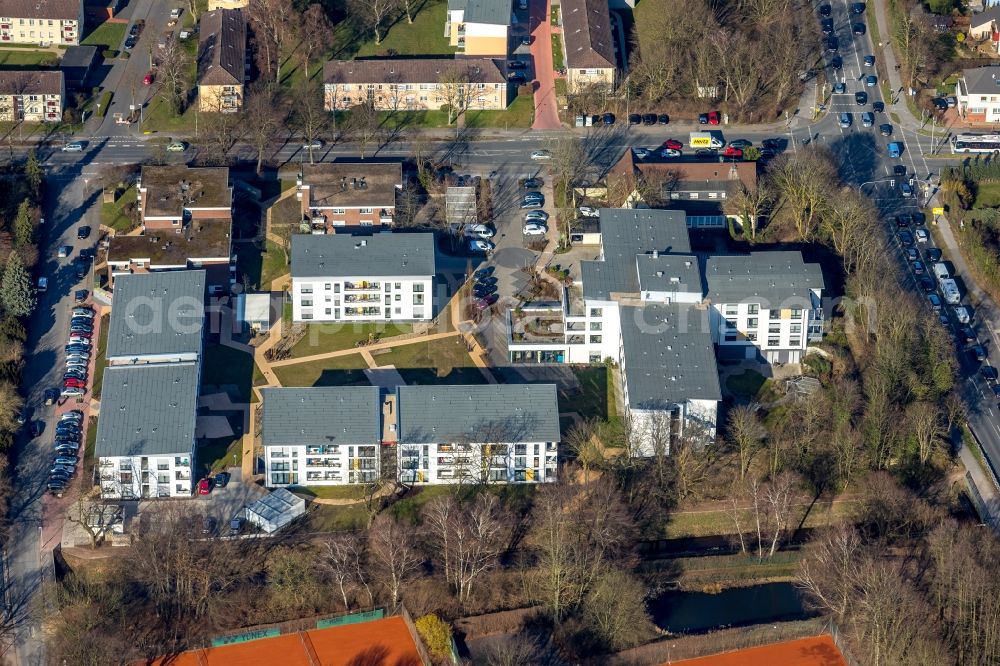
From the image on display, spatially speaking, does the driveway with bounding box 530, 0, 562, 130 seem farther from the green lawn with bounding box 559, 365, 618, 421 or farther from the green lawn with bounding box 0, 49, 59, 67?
the green lawn with bounding box 0, 49, 59, 67

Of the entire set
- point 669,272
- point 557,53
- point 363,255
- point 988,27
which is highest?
point 988,27

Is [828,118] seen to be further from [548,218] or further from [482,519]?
[482,519]

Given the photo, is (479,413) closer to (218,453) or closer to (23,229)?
(218,453)

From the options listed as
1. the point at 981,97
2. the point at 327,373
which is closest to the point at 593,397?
the point at 327,373

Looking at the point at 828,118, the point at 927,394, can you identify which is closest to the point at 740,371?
the point at 927,394

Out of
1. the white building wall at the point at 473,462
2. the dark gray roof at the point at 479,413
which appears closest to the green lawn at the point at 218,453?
the white building wall at the point at 473,462

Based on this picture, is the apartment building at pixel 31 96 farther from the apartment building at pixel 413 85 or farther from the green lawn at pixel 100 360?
the green lawn at pixel 100 360
